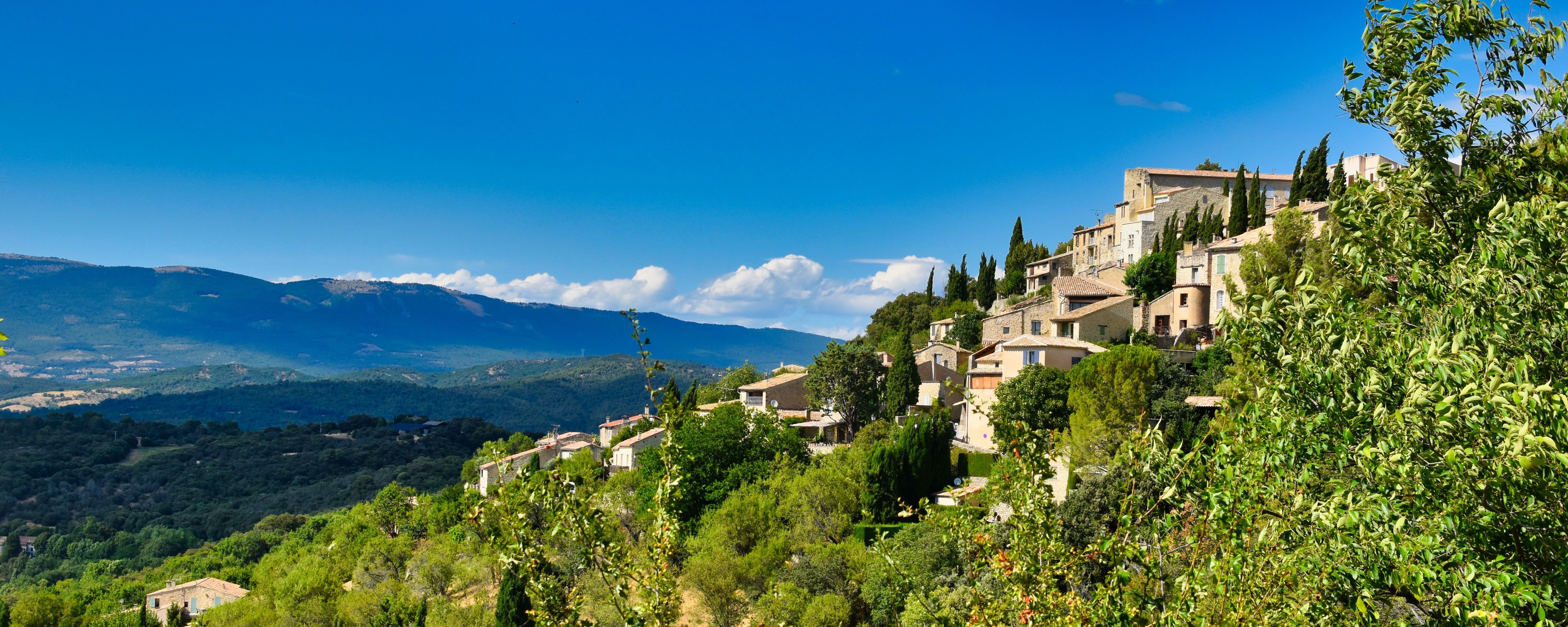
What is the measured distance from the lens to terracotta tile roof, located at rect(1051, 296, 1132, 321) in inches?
1941

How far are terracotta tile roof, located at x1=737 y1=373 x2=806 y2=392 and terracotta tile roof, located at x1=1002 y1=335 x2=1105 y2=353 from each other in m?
17.6

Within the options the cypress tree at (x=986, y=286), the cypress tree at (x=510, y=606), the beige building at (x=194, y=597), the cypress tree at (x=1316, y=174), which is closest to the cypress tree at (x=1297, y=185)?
the cypress tree at (x=1316, y=174)

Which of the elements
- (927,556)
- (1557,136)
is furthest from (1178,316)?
(1557,136)

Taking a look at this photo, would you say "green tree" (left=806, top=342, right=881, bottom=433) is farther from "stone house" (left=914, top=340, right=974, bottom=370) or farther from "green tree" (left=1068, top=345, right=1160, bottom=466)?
"green tree" (left=1068, top=345, right=1160, bottom=466)

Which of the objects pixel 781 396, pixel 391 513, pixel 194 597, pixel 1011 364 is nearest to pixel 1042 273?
pixel 781 396

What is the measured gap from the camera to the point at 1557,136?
7172mm

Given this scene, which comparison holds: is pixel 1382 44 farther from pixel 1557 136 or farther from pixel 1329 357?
pixel 1329 357

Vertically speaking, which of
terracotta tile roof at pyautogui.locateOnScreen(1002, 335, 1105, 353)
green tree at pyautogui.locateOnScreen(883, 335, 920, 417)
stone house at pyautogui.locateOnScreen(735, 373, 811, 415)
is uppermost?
terracotta tile roof at pyautogui.locateOnScreen(1002, 335, 1105, 353)

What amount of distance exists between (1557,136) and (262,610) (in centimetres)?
5319

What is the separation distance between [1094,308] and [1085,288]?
4.28 meters

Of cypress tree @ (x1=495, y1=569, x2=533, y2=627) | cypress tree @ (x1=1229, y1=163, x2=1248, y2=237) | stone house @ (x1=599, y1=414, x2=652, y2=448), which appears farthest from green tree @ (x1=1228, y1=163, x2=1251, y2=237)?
cypress tree @ (x1=495, y1=569, x2=533, y2=627)

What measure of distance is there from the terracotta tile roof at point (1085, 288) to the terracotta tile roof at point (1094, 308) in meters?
1.72

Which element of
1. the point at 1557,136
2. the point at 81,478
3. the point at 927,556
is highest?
the point at 1557,136

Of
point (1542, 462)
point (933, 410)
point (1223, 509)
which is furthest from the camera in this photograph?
point (933, 410)
